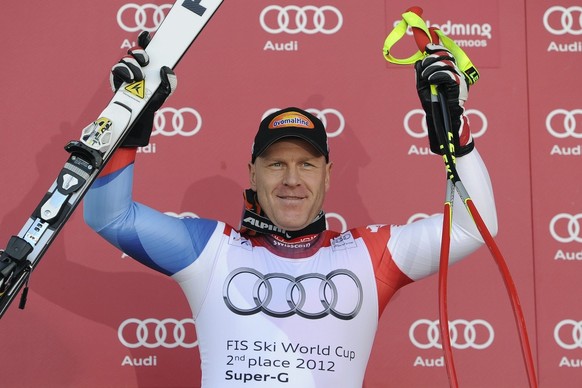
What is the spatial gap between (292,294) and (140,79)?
25.7 inches

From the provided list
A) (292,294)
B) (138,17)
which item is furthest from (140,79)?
(138,17)

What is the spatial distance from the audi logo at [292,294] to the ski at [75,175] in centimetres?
48

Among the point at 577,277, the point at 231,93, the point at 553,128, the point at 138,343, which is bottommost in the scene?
the point at 138,343

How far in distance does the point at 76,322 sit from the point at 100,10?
1006 millimetres

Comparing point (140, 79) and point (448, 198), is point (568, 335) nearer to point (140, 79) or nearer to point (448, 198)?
point (448, 198)

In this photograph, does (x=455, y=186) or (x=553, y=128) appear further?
(x=553, y=128)

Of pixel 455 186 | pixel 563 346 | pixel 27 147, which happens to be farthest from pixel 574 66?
pixel 27 147

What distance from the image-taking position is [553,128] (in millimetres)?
2926

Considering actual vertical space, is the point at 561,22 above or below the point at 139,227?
above

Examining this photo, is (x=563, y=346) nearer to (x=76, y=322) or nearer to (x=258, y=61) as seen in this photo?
(x=258, y=61)

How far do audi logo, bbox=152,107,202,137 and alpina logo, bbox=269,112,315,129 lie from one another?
58 centimetres

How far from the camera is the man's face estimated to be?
2.34 m

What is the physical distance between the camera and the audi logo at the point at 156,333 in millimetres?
2859

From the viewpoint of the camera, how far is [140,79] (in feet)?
6.82
